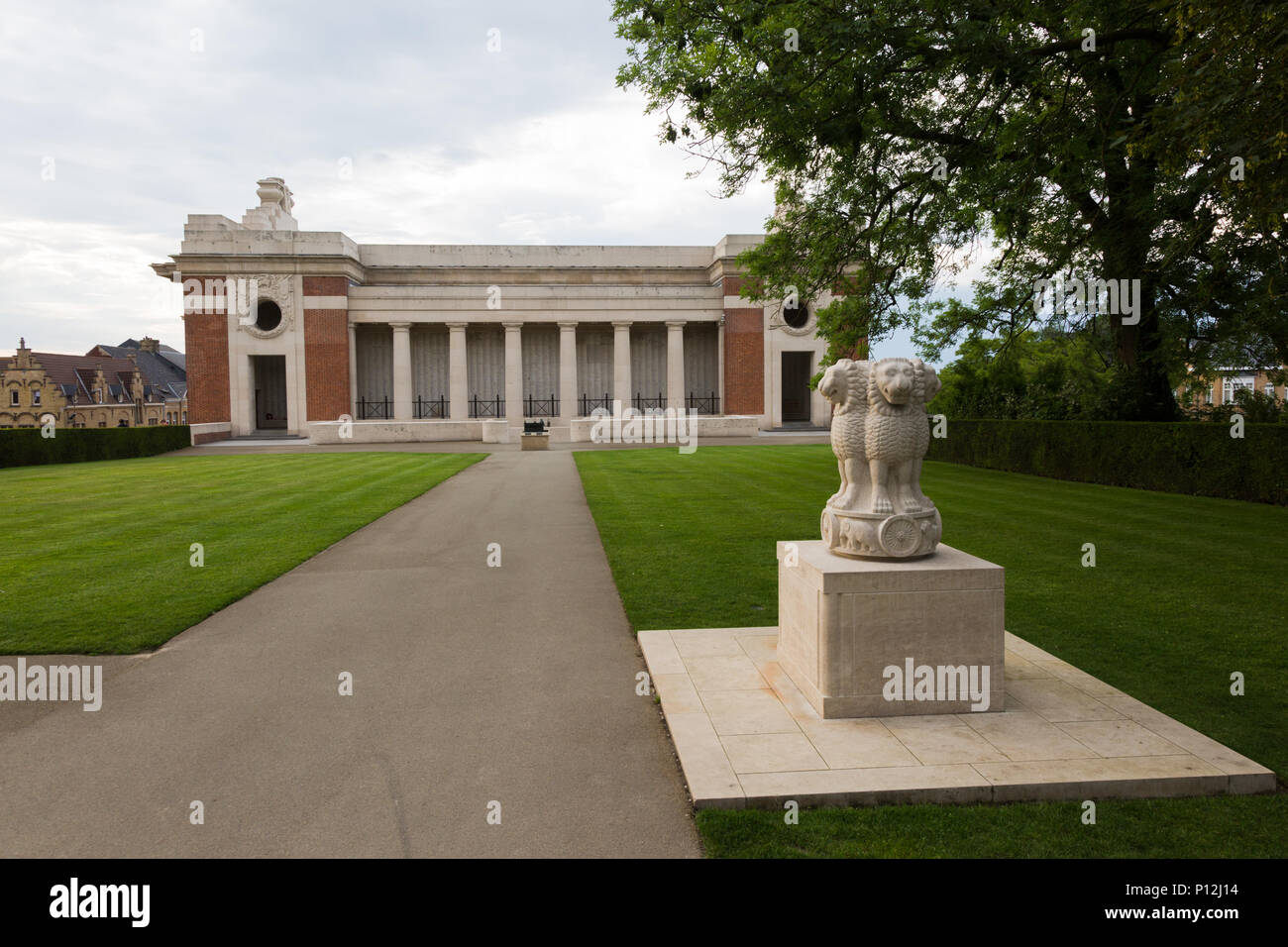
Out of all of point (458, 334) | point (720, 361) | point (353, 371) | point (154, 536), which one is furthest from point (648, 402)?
point (154, 536)

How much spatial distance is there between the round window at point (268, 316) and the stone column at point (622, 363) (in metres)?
20.6

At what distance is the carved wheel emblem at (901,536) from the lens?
568 centimetres

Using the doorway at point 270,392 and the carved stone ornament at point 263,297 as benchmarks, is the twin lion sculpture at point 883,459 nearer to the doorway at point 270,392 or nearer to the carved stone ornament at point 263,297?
the carved stone ornament at point 263,297

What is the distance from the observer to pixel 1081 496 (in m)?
17.4

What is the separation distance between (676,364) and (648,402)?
530cm

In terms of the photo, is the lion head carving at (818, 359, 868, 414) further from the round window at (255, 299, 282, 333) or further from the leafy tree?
the round window at (255, 299, 282, 333)

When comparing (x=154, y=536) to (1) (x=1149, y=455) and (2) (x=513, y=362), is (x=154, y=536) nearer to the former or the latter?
(1) (x=1149, y=455)

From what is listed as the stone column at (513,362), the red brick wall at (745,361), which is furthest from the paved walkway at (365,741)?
the red brick wall at (745,361)

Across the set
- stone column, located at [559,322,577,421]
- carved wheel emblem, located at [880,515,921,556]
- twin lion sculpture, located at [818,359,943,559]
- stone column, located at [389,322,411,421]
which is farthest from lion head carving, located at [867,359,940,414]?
stone column, located at [389,322,411,421]

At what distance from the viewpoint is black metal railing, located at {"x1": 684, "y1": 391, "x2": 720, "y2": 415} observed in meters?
53.0

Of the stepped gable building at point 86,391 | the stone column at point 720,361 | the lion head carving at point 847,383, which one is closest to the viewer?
the lion head carving at point 847,383

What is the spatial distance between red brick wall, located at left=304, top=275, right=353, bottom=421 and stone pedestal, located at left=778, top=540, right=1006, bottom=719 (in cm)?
4554

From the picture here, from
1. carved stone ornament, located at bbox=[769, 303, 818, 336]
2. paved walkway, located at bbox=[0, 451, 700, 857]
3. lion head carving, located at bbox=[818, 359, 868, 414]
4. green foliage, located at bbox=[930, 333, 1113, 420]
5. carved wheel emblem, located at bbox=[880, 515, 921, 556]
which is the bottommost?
paved walkway, located at bbox=[0, 451, 700, 857]

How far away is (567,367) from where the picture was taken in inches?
1903
